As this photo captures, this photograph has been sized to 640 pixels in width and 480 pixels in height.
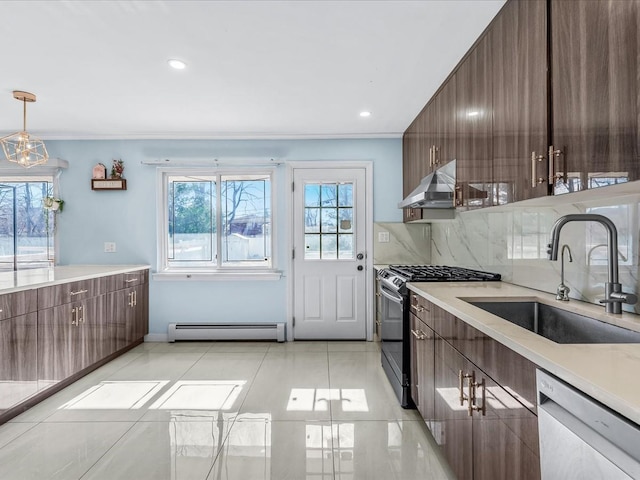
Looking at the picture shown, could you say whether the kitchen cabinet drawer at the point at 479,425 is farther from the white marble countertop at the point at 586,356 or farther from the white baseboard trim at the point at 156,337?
the white baseboard trim at the point at 156,337

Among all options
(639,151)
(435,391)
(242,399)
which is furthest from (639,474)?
(242,399)

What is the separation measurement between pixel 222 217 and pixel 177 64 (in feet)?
6.41

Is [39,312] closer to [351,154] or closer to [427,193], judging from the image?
[427,193]

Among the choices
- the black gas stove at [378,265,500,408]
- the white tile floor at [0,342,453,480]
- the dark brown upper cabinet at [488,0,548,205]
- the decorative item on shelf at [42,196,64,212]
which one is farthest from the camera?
the decorative item on shelf at [42,196,64,212]

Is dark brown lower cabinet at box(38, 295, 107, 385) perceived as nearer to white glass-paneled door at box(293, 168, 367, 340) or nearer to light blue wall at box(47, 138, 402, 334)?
light blue wall at box(47, 138, 402, 334)

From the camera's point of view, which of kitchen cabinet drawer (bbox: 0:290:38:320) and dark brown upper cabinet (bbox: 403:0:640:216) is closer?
dark brown upper cabinet (bbox: 403:0:640:216)

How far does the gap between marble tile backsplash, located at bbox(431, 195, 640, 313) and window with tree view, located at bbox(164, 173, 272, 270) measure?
2.11m

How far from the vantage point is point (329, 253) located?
4.07 metres

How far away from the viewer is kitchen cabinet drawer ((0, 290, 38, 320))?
227 cm

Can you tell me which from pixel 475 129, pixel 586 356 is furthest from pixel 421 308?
pixel 586 356

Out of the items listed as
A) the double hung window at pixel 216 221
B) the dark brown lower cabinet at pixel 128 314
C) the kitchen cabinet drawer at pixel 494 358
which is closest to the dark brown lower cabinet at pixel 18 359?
the dark brown lower cabinet at pixel 128 314

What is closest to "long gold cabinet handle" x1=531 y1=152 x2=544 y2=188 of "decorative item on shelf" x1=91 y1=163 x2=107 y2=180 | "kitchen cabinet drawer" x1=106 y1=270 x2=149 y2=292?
"kitchen cabinet drawer" x1=106 y1=270 x2=149 y2=292

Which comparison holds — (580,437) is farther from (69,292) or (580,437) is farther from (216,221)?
(216,221)

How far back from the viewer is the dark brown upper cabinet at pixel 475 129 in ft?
6.53
